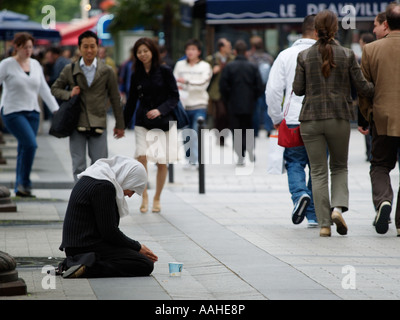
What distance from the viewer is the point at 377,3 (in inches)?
867

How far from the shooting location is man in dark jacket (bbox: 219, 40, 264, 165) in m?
17.3

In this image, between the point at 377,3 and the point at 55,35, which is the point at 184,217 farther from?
the point at 55,35

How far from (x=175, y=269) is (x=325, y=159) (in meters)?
2.51

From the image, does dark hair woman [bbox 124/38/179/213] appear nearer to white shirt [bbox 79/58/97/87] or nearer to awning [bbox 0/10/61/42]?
white shirt [bbox 79/58/97/87]

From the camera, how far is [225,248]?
27.7 ft

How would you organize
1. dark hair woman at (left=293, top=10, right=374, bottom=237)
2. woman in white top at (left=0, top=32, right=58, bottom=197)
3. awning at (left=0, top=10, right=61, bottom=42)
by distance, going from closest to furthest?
dark hair woman at (left=293, top=10, right=374, bottom=237) → woman in white top at (left=0, top=32, right=58, bottom=197) → awning at (left=0, top=10, right=61, bottom=42)

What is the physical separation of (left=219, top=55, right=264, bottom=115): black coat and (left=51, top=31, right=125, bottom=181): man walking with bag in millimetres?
6763

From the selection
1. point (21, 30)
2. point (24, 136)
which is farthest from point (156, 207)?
point (21, 30)

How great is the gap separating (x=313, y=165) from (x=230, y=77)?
28.1ft

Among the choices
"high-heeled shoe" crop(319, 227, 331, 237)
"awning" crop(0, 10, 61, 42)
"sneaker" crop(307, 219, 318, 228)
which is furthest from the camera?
"awning" crop(0, 10, 61, 42)

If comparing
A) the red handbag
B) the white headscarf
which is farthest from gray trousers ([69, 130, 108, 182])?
the white headscarf

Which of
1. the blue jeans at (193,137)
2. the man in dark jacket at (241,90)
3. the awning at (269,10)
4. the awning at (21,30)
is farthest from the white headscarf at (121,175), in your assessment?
the awning at (21,30)

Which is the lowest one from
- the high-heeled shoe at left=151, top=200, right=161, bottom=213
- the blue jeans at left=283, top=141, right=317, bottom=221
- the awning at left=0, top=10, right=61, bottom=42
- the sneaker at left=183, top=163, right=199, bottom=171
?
the sneaker at left=183, top=163, right=199, bottom=171

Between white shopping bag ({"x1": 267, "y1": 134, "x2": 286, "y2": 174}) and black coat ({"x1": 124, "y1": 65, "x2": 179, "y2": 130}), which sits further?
black coat ({"x1": 124, "y1": 65, "x2": 179, "y2": 130})
